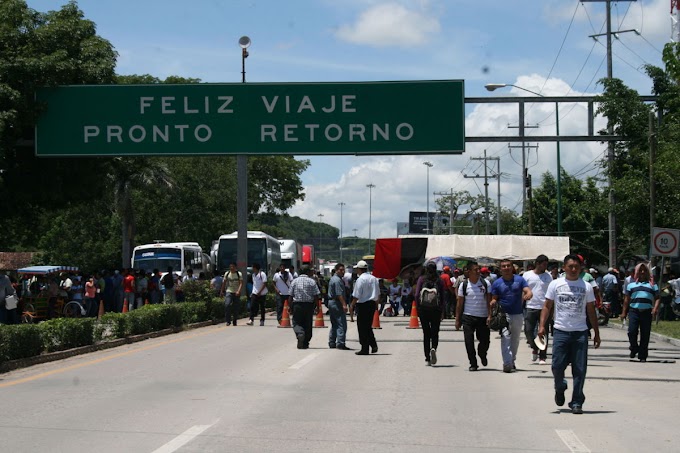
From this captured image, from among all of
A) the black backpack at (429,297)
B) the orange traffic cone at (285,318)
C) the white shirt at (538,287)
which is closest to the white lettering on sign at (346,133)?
the white shirt at (538,287)

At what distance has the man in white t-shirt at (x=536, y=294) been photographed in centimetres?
1705

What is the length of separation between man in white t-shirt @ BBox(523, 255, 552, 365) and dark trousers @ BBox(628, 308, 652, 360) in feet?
5.83

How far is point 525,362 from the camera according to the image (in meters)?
17.8

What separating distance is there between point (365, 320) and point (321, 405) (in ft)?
22.9

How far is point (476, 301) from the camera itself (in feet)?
51.3

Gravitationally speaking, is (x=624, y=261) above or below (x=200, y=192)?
below

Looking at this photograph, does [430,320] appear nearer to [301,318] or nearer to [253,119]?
[301,318]

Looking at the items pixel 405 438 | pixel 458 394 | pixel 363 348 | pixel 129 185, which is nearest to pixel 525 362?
pixel 363 348

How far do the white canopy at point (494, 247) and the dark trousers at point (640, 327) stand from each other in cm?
1990

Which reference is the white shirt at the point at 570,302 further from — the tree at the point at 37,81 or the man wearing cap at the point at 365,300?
the tree at the point at 37,81

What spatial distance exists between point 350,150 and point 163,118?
441 cm

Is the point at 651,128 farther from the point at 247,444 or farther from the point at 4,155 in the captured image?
the point at 247,444

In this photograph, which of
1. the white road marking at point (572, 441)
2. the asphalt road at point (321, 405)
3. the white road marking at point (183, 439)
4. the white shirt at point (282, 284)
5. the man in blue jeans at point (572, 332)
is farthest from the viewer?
the white shirt at point (282, 284)

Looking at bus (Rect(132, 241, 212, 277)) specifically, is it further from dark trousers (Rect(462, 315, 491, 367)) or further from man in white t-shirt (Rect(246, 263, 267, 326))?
dark trousers (Rect(462, 315, 491, 367))
